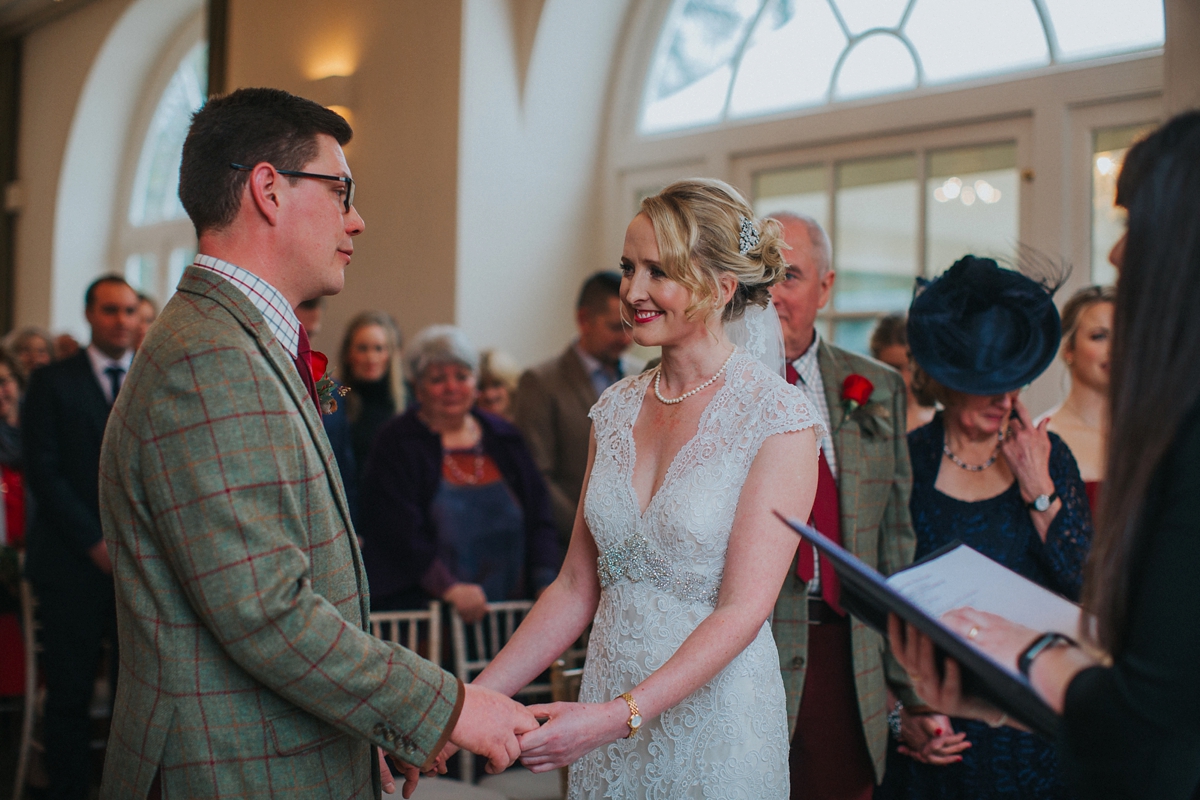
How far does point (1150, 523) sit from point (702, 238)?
3.34 ft

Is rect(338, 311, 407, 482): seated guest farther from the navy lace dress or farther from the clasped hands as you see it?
the clasped hands

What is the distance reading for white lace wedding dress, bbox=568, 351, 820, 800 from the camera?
1772mm

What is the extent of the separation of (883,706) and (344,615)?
133 centimetres

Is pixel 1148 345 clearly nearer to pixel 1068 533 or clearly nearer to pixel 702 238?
pixel 702 238

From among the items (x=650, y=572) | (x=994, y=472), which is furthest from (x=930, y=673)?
(x=994, y=472)

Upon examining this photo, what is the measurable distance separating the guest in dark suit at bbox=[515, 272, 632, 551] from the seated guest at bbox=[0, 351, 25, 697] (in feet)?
7.21

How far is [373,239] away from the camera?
5391mm

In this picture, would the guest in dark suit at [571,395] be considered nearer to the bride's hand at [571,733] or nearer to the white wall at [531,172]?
the white wall at [531,172]

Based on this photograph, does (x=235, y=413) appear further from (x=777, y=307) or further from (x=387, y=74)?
(x=387, y=74)

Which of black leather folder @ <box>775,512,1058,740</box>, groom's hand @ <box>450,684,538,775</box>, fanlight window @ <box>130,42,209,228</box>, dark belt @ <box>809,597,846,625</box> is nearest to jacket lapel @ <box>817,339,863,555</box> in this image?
dark belt @ <box>809,597,846,625</box>

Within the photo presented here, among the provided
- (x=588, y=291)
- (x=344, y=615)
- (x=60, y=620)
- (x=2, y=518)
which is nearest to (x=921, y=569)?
(x=344, y=615)

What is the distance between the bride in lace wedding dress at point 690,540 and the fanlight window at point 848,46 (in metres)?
2.58

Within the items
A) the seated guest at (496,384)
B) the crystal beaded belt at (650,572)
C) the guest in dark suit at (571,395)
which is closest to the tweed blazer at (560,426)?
the guest in dark suit at (571,395)

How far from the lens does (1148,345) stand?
102cm
